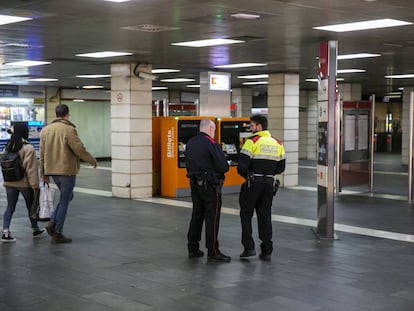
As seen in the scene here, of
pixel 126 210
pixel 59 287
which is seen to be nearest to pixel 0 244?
pixel 59 287

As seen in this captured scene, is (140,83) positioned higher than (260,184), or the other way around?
(140,83)

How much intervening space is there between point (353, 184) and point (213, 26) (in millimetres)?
7948

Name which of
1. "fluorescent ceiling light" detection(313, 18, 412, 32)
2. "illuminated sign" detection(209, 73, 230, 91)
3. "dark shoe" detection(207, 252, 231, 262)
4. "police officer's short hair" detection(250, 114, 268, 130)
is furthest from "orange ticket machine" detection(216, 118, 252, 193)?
"dark shoe" detection(207, 252, 231, 262)

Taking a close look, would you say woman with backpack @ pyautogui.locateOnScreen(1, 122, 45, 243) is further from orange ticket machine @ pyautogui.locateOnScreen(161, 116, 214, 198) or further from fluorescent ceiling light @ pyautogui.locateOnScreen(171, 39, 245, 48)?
orange ticket machine @ pyautogui.locateOnScreen(161, 116, 214, 198)

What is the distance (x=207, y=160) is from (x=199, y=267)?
1.21 metres

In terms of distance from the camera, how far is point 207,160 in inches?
281

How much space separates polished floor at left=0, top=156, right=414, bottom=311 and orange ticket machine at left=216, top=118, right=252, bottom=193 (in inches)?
121

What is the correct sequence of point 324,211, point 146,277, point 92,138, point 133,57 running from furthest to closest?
1. point 92,138
2. point 133,57
3. point 324,211
4. point 146,277

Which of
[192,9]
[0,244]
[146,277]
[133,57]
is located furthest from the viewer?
[133,57]

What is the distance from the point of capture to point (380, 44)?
10.8 metres

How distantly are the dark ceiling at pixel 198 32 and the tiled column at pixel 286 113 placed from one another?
92cm

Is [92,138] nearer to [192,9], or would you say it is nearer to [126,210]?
[126,210]

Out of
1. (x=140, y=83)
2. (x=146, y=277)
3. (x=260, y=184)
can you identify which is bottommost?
(x=146, y=277)

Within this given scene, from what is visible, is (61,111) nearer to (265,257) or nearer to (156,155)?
(265,257)
